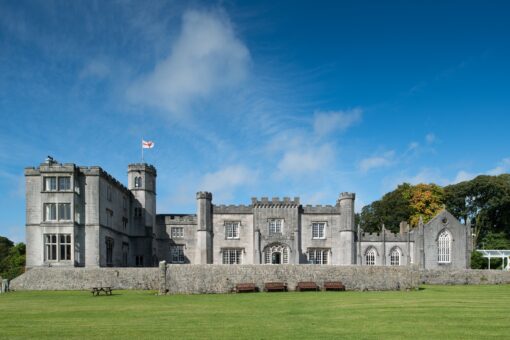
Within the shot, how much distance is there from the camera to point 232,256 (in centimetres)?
4831

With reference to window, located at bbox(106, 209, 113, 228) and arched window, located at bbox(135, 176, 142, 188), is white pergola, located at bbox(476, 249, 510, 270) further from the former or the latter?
window, located at bbox(106, 209, 113, 228)

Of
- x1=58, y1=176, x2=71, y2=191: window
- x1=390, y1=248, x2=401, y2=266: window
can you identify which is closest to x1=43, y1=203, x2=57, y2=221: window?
x1=58, y1=176, x2=71, y2=191: window

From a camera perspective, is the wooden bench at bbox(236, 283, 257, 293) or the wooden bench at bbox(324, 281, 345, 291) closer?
the wooden bench at bbox(236, 283, 257, 293)

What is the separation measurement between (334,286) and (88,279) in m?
15.5

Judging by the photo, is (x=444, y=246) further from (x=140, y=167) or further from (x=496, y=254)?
(x=140, y=167)

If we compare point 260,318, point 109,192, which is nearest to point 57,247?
point 109,192

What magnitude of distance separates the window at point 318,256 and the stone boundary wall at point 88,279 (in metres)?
20.7

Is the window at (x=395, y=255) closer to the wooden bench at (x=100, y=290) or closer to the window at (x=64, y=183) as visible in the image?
the wooden bench at (x=100, y=290)

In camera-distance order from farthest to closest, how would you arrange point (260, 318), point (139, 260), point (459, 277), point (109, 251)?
point (139, 260)
point (109, 251)
point (459, 277)
point (260, 318)

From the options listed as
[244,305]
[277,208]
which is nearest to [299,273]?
[244,305]

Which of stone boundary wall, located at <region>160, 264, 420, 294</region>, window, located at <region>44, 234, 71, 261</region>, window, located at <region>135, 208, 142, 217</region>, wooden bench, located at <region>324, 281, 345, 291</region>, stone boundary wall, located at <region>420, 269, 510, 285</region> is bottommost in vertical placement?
stone boundary wall, located at <region>420, 269, 510, 285</region>

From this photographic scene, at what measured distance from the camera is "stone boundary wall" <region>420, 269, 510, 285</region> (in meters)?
35.6

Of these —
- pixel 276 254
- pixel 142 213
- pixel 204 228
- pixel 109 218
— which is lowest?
pixel 276 254

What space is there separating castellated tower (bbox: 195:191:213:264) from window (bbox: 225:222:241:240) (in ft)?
5.22
